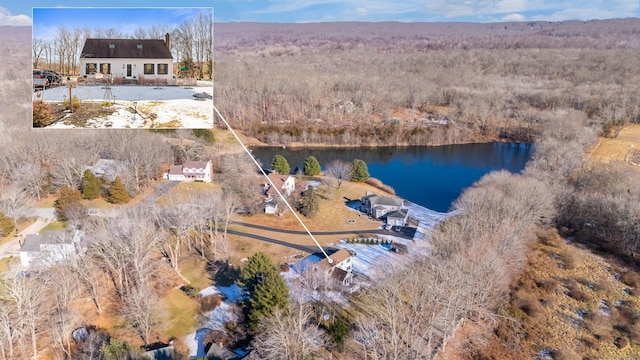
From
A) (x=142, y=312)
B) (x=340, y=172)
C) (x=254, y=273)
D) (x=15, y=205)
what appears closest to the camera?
(x=142, y=312)

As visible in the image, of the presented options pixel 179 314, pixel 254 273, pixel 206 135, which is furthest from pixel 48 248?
pixel 206 135

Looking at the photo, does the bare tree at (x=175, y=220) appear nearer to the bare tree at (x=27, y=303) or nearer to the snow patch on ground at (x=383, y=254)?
the bare tree at (x=27, y=303)

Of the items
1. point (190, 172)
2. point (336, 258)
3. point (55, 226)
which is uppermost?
point (190, 172)

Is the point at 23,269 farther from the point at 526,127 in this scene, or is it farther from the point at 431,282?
the point at 526,127

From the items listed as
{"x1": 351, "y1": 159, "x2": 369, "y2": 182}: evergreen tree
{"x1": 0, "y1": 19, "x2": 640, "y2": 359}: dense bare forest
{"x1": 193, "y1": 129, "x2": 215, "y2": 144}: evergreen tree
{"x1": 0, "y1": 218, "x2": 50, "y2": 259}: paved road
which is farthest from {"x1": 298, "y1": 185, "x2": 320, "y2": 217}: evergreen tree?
{"x1": 0, "y1": 218, "x2": 50, "y2": 259}: paved road

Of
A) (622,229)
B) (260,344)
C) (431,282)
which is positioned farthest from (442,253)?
(622,229)

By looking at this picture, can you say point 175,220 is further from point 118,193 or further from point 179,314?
point 179,314

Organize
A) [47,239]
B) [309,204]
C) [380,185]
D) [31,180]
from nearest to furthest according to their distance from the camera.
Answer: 1. [47,239]
2. [31,180]
3. [309,204]
4. [380,185]
